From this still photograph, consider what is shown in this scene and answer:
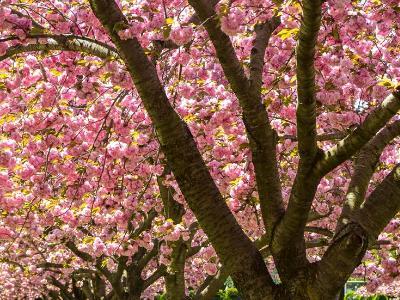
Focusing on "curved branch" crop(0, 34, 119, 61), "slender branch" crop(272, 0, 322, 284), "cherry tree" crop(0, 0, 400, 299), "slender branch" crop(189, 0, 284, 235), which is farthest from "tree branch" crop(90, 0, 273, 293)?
"curved branch" crop(0, 34, 119, 61)

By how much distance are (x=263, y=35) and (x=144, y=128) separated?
1.94 metres

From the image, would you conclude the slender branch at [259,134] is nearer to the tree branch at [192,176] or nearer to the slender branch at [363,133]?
the tree branch at [192,176]

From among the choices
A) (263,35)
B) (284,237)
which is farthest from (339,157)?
(263,35)

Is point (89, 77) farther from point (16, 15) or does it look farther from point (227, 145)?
point (227, 145)

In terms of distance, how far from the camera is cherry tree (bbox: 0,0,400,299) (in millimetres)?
4289

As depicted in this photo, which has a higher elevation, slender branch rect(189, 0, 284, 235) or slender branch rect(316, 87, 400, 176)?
slender branch rect(189, 0, 284, 235)

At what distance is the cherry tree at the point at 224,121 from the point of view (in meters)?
4.29

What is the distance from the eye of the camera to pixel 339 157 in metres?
4.12

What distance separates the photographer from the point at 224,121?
6.03 m

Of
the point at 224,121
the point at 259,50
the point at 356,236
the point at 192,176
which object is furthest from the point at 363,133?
the point at 224,121

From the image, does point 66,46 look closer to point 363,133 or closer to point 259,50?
point 259,50

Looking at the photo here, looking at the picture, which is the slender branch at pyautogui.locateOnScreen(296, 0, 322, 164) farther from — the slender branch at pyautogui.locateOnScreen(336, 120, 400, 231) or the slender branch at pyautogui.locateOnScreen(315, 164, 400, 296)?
the slender branch at pyautogui.locateOnScreen(336, 120, 400, 231)

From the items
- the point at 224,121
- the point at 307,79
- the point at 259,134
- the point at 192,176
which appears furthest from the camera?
the point at 224,121

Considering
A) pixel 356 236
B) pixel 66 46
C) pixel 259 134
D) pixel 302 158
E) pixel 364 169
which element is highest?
pixel 66 46
